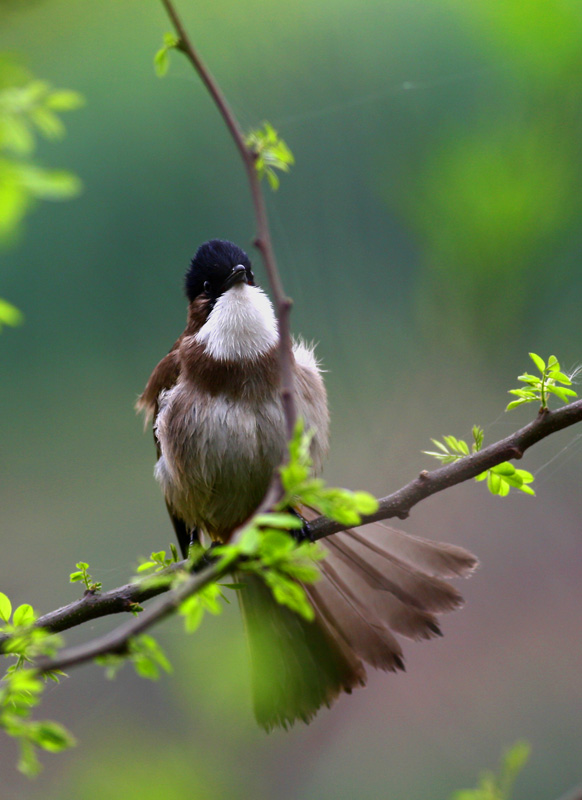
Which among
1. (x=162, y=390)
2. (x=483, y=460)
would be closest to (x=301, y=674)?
(x=162, y=390)

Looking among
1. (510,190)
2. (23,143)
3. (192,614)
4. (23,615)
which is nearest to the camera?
(23,143)

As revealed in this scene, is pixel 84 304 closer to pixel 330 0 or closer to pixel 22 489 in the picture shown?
pixel 22 489

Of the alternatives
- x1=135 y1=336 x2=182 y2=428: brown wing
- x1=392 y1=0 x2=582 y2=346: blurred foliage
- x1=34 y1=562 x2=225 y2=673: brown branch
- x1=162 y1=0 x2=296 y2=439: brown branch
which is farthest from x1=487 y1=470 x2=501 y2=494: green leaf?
x1=135 y1=336 x2=182 y2=428: brown wing

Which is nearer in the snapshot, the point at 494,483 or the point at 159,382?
the point at 494,483

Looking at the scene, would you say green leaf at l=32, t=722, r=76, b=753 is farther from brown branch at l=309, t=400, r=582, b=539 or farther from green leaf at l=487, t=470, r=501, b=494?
green leaf at l=487, t=470, r=501, b=494

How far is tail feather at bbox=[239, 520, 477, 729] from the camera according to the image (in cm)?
166

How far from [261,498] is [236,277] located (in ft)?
1.85

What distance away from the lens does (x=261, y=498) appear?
1.95 m

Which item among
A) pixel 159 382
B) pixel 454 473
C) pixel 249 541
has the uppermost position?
pixel 159 382

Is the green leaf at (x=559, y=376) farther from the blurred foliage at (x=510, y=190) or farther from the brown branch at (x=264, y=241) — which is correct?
the brown branch at (x=264, y=241)

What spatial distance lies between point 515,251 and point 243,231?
212cm

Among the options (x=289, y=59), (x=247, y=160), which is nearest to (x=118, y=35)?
(x=289, y=59)

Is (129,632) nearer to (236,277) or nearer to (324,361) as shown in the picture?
(236,277)

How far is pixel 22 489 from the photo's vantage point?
3.40 metres
